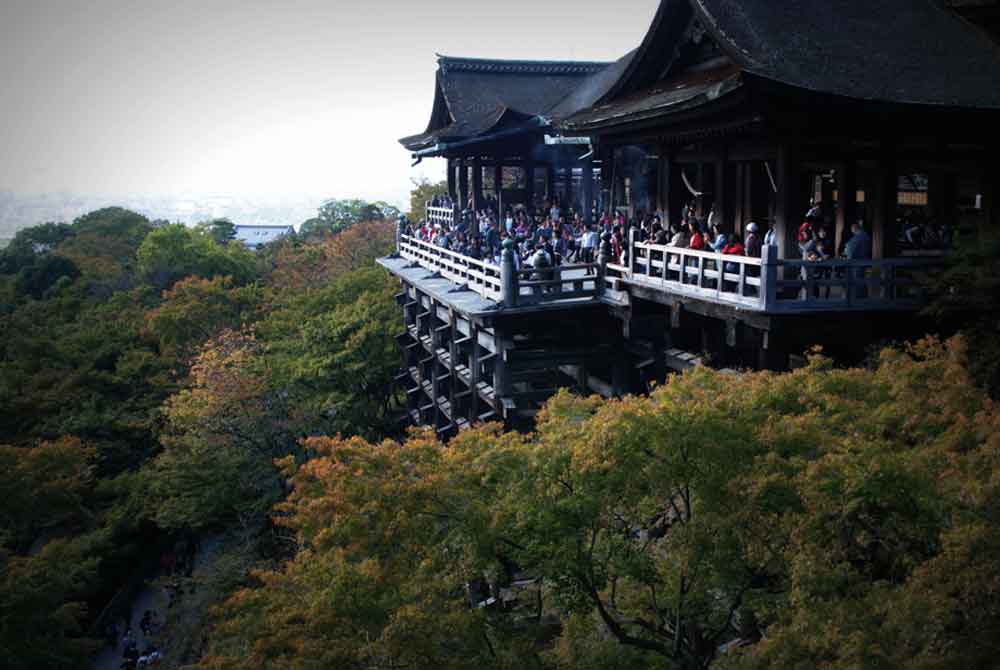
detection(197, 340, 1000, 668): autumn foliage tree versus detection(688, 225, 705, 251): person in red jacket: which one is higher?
detection(688, 225, 705, 251): person in red jacket

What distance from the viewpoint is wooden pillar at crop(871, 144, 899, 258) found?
13.6 meters

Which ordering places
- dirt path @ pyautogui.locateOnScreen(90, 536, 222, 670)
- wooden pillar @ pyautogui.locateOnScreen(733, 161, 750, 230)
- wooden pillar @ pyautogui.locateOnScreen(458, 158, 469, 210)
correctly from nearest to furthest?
wooden pillar @ pyautogui.locateOnScreen(733, 161, 750, 230), dirt path @ pyautogui.locateOnScreen(90, 536, 222, 670), wooden pillar @ pyautogui.locateOnScreen(458, 158, 469, 210)

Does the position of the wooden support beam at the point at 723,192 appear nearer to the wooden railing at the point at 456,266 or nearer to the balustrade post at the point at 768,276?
the balustrade post at the point at 768,276

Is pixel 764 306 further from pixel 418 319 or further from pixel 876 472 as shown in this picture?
pixel 418 319

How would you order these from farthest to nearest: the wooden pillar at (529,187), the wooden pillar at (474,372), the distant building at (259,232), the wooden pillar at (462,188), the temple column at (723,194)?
the distant building at (259,232) → the wooden pillar at (462,188) → the wooden pillar at (529,187) → the wooden pillar at (474,372) → the temple column at (723,194)

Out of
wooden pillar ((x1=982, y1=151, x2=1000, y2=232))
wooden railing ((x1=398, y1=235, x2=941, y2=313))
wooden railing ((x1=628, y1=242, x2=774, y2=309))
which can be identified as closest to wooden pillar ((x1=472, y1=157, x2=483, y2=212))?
wooden railing ((x1=398, y1=235, x2=941, y2=313))

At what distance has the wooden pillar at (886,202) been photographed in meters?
13.6

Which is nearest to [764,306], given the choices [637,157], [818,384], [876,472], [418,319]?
[818,384]

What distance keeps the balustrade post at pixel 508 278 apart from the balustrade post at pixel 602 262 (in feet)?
5.64

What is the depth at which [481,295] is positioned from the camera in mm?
20547

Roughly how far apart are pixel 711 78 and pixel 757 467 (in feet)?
29.6

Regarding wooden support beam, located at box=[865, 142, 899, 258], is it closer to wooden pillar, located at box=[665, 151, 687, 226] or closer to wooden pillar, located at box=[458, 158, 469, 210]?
wooden pillar, located at box=[665, 151, 687, 226]

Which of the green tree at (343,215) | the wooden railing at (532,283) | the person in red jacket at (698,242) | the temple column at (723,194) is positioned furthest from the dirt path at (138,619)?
the green tree at (343,215)

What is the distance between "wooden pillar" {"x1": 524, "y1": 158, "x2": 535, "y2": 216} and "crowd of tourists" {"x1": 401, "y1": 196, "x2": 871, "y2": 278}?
2.63ft
